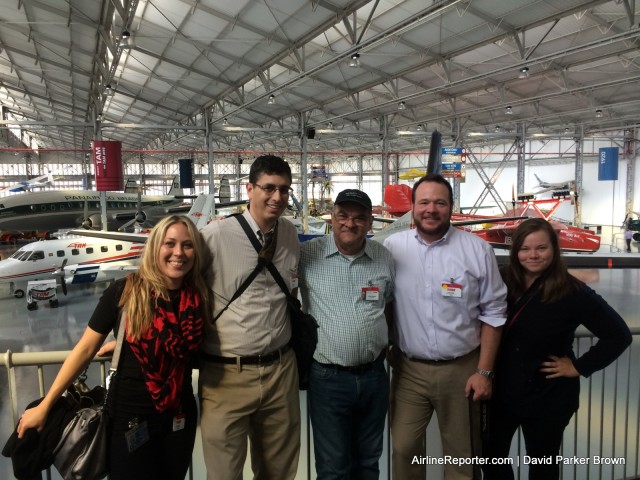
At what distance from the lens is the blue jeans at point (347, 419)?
2367 mm

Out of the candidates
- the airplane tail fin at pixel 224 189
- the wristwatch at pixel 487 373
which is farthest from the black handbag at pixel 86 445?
the airplane tail fin at pixel 224 189

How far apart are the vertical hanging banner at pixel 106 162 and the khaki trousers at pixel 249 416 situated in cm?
1434

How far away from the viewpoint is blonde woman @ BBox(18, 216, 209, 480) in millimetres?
1938

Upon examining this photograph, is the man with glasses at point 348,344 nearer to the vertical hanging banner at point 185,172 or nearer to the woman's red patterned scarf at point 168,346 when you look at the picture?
the woman's red patterned scarf at point 168,346

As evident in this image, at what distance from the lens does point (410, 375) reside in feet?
8.34

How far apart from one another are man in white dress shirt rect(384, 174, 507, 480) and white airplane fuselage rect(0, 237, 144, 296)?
43.9 ft

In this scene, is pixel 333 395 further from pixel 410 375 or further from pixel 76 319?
pixel 76 319

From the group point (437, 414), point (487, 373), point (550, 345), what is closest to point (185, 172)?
point (437, 414)

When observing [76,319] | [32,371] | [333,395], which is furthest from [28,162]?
[333,395]

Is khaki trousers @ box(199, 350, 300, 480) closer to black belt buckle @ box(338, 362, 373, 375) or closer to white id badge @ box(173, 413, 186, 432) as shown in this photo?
white id badge @ box(173, 413, 186, 432)

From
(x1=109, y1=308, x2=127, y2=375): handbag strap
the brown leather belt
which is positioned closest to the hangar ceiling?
the brown leather belt

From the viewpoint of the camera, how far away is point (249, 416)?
89.1 inches

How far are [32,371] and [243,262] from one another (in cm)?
783

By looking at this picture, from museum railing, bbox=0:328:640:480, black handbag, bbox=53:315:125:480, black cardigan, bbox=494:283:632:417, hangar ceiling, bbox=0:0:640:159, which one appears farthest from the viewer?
hangar ceiling, bbox=0:0:640:159
